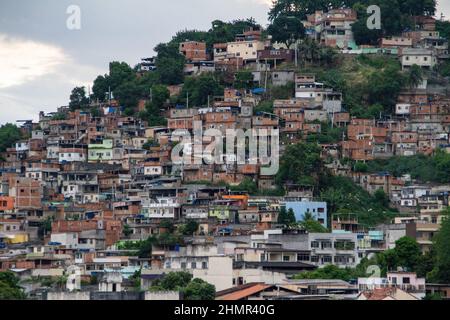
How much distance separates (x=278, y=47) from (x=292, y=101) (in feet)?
19.8

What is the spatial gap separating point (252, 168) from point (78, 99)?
14.1m

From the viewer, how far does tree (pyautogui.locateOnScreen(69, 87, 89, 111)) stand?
6047 centimetres

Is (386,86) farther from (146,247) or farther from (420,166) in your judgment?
(146,247)

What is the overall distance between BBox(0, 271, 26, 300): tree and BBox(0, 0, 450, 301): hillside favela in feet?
0.40

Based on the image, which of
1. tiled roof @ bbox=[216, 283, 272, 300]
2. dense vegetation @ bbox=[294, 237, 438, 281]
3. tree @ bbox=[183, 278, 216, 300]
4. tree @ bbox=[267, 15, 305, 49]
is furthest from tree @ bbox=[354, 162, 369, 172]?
tiled roof @ bbox=[216, 283, 272, 300]

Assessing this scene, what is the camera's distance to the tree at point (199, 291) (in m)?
30.4

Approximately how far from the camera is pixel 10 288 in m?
32.6

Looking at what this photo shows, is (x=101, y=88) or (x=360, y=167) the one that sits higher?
(x=101, y=88)

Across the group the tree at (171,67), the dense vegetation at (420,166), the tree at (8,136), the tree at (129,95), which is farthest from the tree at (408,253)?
the tree at (8,136)

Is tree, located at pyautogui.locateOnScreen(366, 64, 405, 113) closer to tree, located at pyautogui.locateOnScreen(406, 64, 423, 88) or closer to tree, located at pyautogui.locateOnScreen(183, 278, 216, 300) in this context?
tree, located at pyautogui.locateOnScreen(406, 64, 423, 88)

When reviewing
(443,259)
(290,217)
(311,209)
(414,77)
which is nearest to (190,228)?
(290,217)

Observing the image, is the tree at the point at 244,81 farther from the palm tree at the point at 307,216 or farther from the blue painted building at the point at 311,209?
the palm tree at the point at 307,216

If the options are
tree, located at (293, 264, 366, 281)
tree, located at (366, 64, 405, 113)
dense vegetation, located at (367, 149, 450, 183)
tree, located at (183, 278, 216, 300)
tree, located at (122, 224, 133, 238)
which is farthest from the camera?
tree, located at (366, 64, 405, 113)

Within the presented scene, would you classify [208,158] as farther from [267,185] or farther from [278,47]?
[278,47]
